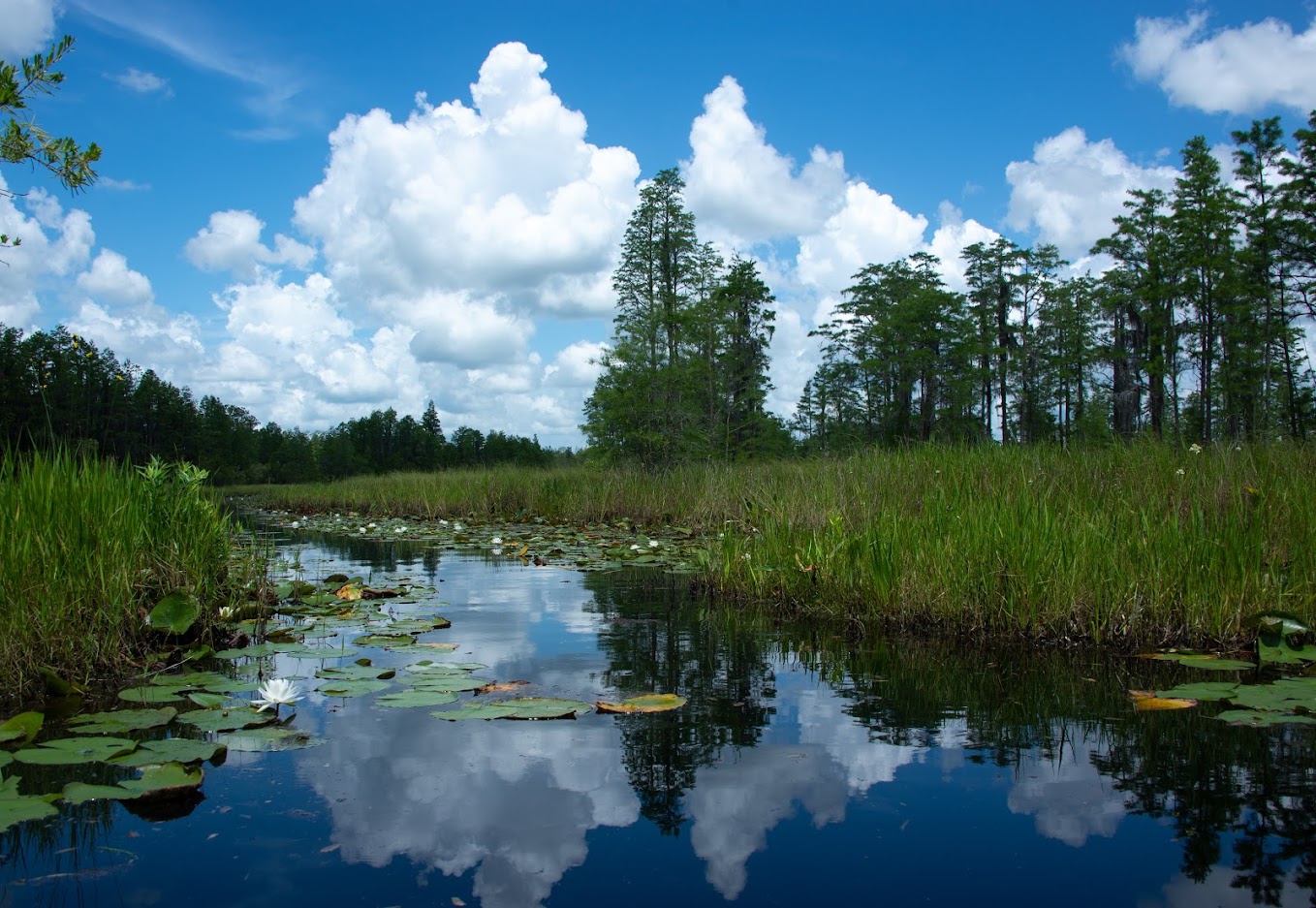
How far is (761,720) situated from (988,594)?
2183 millimetres

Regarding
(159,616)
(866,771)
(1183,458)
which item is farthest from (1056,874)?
(1183,458)

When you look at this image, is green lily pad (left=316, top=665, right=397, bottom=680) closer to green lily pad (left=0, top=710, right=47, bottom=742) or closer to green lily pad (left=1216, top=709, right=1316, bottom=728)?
green lily pad (left=0, top=710, right=47, bottom=742)

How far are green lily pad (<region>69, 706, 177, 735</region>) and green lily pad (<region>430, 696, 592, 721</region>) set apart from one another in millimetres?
1054

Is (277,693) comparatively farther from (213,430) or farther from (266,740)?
(213,430)

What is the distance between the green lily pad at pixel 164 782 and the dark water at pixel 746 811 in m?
0.08

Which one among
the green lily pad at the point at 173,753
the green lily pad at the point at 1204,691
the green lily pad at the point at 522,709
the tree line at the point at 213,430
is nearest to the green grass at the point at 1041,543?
the green lily pad at the point at 1204,691

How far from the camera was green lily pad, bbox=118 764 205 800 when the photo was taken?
2303mm

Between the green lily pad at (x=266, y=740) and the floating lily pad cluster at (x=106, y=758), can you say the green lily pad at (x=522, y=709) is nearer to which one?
the green lily pad at (x=266, y=740)

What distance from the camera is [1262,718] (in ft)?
9.71

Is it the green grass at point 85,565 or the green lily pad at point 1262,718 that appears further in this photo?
the green grass at point 85,565

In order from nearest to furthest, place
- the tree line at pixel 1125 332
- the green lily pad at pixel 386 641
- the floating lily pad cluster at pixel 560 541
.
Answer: the green lily pad at pixel 386 641, the floating lily pad cluster at pixel 560 541, the tree line at pixel 1125 332

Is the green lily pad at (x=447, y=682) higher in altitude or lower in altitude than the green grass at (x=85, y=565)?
lower

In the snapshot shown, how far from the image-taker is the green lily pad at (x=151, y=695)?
128 inches

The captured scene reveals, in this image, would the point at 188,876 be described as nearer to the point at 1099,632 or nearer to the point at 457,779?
the point at 457,779
